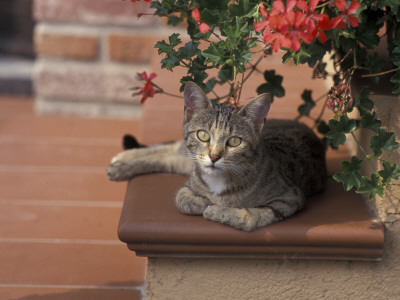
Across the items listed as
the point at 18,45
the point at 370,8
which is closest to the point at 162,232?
the point at 370,8

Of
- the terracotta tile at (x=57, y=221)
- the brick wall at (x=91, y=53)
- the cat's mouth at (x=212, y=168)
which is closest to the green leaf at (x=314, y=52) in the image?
the cat's mouth at (x=212, y=168)

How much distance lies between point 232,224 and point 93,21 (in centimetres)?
206

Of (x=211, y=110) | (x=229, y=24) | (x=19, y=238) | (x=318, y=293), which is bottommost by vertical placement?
(x=19, y=238)

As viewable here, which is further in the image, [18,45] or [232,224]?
[18,45]

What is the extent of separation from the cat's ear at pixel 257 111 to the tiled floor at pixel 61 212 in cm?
65

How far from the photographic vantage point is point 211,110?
65.1 inches

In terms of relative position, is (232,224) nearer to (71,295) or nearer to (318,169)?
(318,169)

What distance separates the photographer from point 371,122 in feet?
4.86

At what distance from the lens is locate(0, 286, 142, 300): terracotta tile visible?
1.88m

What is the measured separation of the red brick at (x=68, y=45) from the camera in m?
3.35

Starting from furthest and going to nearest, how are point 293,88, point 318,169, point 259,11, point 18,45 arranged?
point 18,45
point 293,88
point 318,169
point 259,11

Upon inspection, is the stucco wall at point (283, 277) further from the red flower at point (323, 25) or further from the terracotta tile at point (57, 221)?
the terracotta tile at point (57, 221)

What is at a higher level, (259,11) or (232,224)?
(259,11)

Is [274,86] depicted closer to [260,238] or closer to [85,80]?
[260,238]
